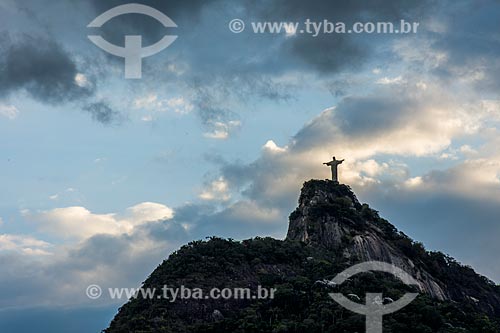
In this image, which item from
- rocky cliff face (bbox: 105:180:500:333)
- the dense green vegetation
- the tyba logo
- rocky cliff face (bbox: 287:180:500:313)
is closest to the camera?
the dense green vegetation

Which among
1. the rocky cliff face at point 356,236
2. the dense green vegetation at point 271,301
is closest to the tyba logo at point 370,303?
the dense green vegetation at point 271,301

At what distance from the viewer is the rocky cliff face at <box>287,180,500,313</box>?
99375 mm

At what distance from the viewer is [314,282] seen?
79750 millimetres

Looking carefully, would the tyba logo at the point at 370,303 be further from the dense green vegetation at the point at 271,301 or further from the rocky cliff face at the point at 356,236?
the rocky cliff face at the point at 356,236

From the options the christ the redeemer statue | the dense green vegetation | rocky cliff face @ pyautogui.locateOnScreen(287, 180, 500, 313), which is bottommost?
the dense green vegetation

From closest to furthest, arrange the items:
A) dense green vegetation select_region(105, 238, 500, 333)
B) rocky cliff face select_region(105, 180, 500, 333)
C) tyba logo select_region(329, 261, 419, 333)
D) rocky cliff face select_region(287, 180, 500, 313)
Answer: dense green vegetation select_region(105, 238, 500, 333) < tyba logo select_region(329, 261, 419, 333) < rocky cliff face select_region(105, 180, 500, 333) < rocky cliff face select_region(287, 180, 500, 313)

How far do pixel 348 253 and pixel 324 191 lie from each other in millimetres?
17285

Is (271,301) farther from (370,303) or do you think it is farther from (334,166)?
(334,166)

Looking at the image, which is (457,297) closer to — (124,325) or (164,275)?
(164,275)

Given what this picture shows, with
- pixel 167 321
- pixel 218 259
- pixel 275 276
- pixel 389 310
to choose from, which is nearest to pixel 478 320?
pixel 389 310

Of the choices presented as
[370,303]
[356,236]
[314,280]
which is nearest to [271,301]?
[314,280]

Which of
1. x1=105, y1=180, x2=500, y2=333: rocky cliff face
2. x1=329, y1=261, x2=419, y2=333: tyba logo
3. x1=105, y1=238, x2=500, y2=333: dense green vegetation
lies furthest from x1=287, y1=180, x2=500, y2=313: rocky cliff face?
x1=105, y1=238, x2=500, y2=333: dense green vegetation

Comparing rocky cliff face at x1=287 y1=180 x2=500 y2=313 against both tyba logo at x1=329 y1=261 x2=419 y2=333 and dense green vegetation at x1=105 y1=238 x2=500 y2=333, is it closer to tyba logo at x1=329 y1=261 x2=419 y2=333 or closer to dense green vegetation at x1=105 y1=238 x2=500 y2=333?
tyba logo at x1=329 y1=261 x2=419 y2=333

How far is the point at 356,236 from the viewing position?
101 m
